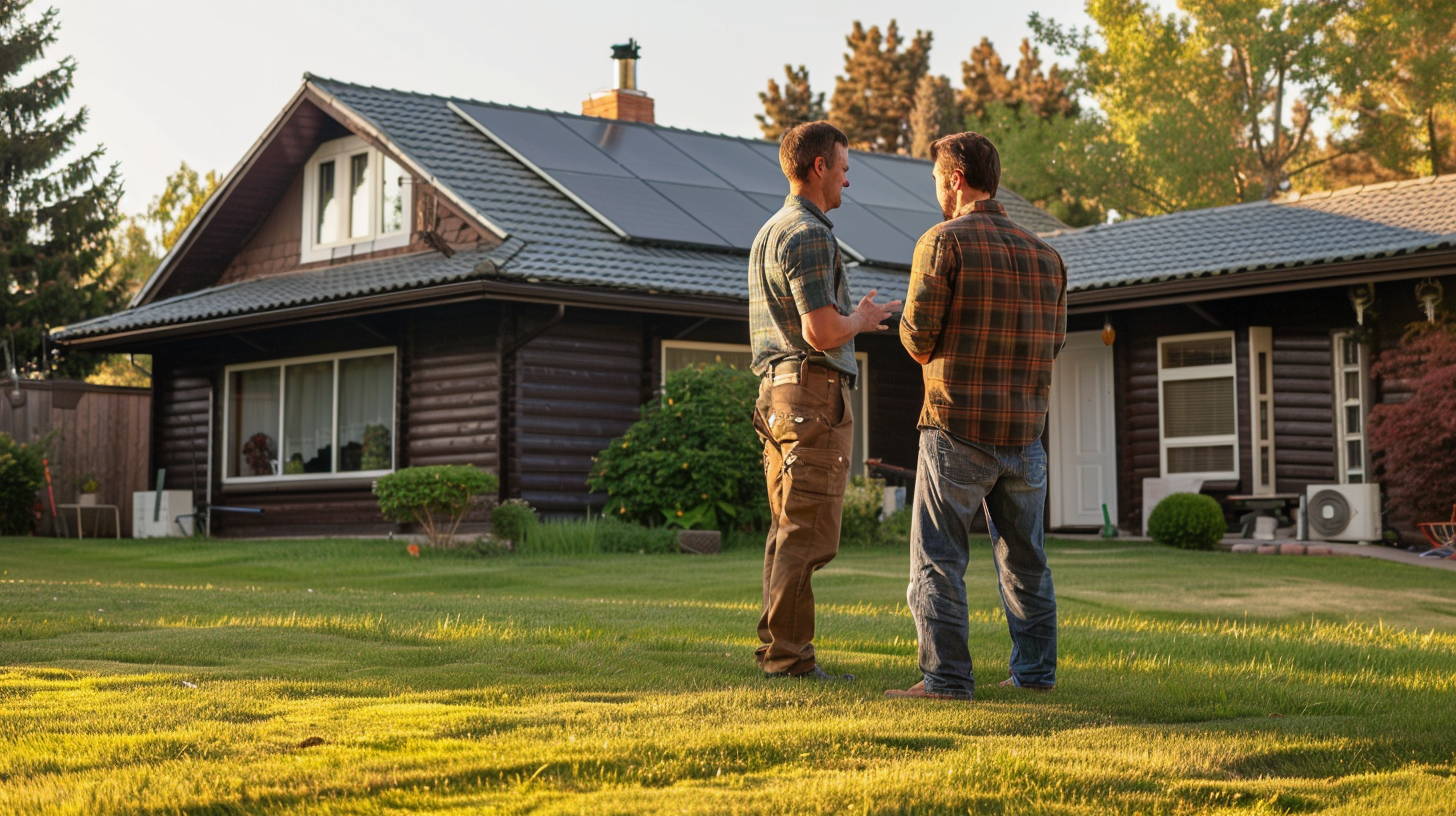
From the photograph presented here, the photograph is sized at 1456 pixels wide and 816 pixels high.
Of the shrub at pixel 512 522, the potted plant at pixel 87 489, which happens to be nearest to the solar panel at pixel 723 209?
the shrub at pixel 512 522

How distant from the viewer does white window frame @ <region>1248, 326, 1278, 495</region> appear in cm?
1631

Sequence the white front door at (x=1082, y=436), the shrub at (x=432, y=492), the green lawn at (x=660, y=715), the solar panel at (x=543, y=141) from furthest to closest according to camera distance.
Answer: the solar panel at (x=543, y=141) → the white front door at (x=1082, y=436) → the shrub at (x=432, y=492) → the green lawn at (x=660, y=715)

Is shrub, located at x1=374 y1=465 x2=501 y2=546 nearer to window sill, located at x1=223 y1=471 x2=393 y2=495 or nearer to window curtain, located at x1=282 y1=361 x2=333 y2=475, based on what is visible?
window sill, located at x1=223 y1=471 x2=393 y2=495

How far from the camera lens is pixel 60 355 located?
2778 centimetres

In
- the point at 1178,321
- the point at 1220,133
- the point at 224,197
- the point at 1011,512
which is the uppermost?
the point at 1220,133

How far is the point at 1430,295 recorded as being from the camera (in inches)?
588

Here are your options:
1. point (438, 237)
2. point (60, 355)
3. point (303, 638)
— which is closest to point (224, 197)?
point (438, 237)

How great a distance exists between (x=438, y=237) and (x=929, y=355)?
12868mm

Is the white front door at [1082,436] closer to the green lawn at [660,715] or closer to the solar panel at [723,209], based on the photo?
the solar panel at [723,209]

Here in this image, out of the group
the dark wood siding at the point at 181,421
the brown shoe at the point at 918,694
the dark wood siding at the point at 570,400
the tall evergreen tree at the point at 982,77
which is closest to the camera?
the brown shoe at the point at 918,694

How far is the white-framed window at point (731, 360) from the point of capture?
57.4 feet

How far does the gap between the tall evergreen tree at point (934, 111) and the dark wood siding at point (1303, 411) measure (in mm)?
31875

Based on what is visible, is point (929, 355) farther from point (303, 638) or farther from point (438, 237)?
point (438, 237)

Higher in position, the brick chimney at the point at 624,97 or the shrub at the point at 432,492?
the brick chimney at the point at 624,97
